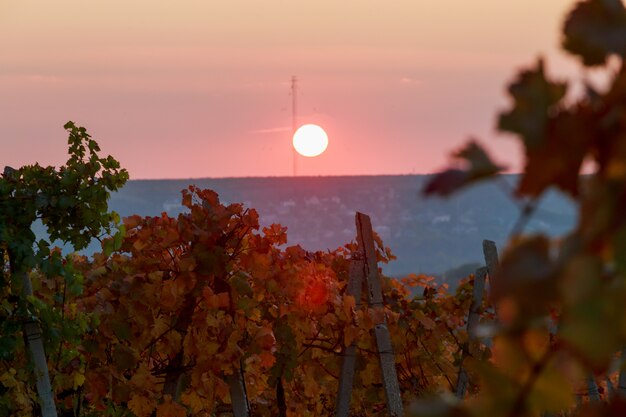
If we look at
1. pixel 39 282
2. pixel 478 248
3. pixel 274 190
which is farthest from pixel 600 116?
pixel 478 248

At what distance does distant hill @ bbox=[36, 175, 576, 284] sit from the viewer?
61.2m

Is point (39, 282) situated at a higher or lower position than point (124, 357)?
higher

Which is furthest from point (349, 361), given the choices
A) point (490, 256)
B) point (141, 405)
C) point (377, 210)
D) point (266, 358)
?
point (377, 210)

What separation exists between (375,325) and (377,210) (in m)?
62.3

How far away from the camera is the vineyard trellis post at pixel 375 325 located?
6.66 meters

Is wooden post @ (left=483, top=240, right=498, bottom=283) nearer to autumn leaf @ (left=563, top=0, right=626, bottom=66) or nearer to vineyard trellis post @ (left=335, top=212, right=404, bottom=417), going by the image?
vineyard trellis post @ (left=335, top=212, right=404, bottom=417)

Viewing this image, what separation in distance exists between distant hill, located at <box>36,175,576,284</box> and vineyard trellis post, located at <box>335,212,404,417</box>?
5148 cm

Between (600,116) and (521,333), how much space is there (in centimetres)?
15

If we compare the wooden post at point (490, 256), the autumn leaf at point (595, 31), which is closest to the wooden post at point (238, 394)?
the wooden post at point (490, 256)

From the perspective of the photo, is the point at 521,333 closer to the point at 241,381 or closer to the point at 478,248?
the point at 241,381

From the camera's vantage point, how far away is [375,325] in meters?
6.69

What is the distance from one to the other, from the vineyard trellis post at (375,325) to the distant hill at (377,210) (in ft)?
169

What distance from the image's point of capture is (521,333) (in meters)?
0.63

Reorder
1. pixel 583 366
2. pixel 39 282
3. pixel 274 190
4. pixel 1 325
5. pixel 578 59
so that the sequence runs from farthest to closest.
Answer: pixel 274 190 < pixel 39 282 < pixel 1 325 < pixel 578 59 < pixel 583 366
